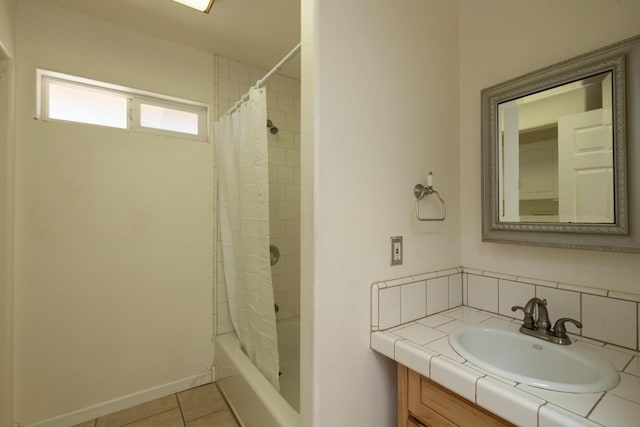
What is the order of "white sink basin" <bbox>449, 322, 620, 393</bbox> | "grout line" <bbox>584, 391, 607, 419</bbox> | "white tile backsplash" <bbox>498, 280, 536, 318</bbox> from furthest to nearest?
1. "white tile backsplash" <bbox>498, 280, 536, 318</bbox>
2. "white sink basin" <bbox>449, 322, 620, 393</bbox>
3. "grout line" <bbox>584, 391, 607, 419</bbox>

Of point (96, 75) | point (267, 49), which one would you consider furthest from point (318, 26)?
point (96, 75)

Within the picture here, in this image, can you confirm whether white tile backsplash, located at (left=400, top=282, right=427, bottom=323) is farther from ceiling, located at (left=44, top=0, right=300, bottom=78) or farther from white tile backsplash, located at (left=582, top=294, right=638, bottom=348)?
ceiling, located at (left=44, top=0, right=300, bottom=78)

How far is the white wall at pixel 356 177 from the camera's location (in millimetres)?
983

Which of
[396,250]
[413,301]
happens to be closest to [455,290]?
[413,301]

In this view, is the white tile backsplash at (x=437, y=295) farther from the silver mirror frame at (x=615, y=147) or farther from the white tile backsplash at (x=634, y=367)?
the white tile backsplash at (x=634, y=367)

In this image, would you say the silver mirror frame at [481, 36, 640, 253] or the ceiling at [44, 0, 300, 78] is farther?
the ceiling at [44, 0, 300, 78]

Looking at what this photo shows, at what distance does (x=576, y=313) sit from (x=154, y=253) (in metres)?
2.33

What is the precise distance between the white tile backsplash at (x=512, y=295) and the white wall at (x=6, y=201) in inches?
97.2

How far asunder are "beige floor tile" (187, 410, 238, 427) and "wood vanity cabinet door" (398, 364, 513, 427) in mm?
1201

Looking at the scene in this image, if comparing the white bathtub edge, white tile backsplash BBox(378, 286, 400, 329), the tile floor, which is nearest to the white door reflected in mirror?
white tile backsplash BBox(378, 286, 400, 329)

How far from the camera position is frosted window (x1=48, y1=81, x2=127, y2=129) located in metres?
1.71

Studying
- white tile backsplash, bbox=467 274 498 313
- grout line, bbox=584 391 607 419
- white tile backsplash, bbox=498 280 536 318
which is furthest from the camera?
white tile backsplash, bbox=467 274 498 313

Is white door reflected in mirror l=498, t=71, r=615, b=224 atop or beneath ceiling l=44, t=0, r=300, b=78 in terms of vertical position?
beneath

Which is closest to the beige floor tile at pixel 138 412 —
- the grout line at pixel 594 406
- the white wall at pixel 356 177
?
the white wall at pixel 356 177
